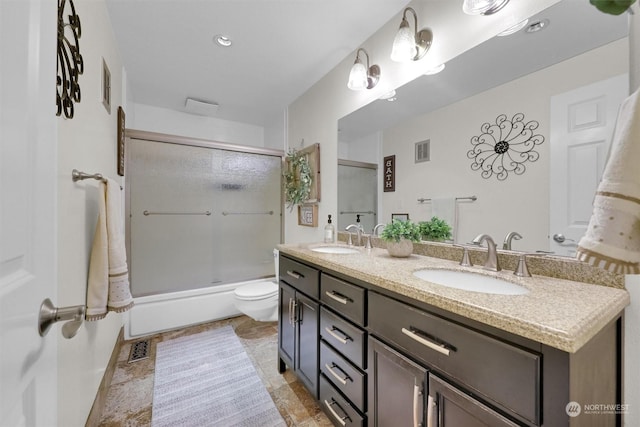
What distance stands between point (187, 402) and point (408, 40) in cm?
246

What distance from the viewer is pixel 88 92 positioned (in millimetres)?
1291

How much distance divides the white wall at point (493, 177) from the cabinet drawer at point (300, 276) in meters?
0.69

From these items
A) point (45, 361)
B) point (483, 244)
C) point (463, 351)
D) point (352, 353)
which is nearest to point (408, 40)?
point (483, 244)

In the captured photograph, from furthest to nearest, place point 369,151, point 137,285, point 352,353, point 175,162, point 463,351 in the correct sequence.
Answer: point 175,162
point 137,285
point 369,151
point 352,353
point 463,351

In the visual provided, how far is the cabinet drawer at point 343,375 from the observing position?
1102 millimetres

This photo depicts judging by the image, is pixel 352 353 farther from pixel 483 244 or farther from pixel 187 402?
pixel 187 402

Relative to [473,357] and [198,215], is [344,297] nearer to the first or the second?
[473,357]

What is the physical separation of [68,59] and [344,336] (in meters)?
1.60

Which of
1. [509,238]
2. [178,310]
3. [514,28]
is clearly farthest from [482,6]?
[178,310]

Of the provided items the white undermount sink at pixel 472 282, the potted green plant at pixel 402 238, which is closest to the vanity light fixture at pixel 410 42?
the potted green plant at pixel 402 238

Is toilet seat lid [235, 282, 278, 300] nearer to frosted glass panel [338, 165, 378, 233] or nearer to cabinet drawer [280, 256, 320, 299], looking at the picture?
cabinet drawer [280, 256, 320, 299]

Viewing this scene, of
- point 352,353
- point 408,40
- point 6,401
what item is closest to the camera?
point 6,401

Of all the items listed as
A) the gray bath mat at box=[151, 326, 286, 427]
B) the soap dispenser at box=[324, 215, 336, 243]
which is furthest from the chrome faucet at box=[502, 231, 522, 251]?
Result: the gray bath mat at box=[151, 326, 286, 427]

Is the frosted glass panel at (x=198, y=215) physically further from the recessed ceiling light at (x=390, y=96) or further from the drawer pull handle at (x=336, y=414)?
the drawer pull handle at (x=336, y=414)
